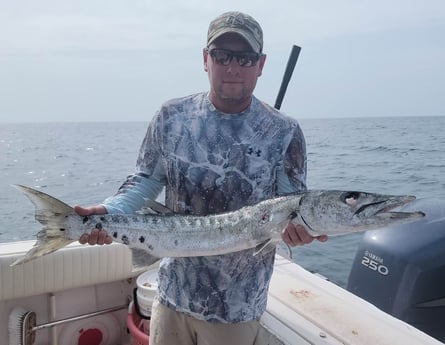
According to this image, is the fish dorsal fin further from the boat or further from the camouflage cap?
the camouflage cap

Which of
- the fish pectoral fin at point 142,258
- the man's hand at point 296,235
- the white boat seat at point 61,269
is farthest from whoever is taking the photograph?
the white boat seat at point 61,269

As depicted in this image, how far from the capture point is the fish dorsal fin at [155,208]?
292cm

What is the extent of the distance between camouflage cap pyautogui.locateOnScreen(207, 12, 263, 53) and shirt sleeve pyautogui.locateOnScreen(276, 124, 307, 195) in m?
0.58

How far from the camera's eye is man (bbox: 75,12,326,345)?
112 inches

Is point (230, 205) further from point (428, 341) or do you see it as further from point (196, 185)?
point (428, 341)

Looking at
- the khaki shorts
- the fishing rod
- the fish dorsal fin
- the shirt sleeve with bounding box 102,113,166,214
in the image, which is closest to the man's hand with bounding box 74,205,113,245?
the shirt sleeve with bounding box 102,113,166,214

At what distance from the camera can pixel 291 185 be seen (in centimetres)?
294

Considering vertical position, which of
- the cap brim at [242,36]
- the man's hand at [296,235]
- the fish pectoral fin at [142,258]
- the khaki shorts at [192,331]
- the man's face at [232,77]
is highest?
the cap brim at [242,36]

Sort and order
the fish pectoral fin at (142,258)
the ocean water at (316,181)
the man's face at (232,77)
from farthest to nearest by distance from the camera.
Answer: the ocean water at (316,181) < the fish pectoral fin at (142,258) < the man's face at (232,77)

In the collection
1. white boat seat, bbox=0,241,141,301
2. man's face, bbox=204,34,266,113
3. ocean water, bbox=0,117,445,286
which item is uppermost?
man's face, bbox=204,34,266,113

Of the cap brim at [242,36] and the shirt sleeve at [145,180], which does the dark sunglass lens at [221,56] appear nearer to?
the cap brim at [242,36]

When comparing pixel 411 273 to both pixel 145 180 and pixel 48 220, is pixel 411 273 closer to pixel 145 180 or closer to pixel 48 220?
pixel 145 180

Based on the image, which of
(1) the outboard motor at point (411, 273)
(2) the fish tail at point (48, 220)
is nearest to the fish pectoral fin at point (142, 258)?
(2) the fish tail at point (48, 220)

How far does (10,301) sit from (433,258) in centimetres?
398
